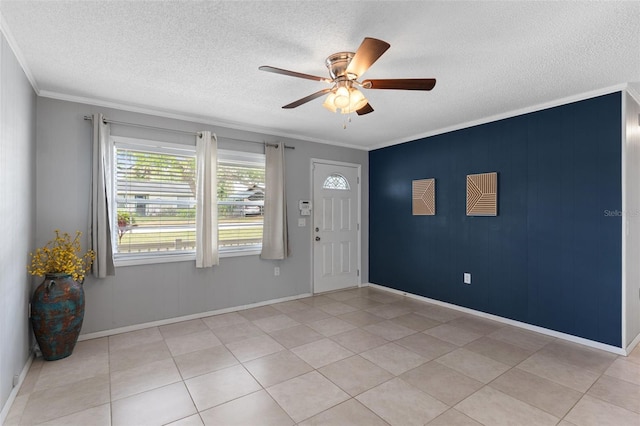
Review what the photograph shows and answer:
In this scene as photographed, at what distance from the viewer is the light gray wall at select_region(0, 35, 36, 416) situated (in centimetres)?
208

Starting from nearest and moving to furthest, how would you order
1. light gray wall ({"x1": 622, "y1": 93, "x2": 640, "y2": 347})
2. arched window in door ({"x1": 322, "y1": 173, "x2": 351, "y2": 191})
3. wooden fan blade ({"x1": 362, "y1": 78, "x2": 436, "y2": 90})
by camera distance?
wooden fan blade ({"x1": 362, "y1": 78, "x2": 436, "y2": 90}), light gray wall ({"x1": 622, "y1": 93, "x2": 640, "y2": 347}), arched window in door ({"x1": 322, "y1": 173, "x2": 351, "y2": 191})

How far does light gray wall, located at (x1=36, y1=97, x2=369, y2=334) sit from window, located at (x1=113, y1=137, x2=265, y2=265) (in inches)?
5.3

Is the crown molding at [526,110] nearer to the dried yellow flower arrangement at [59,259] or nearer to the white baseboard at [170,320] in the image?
the white baseboard at [170,320]

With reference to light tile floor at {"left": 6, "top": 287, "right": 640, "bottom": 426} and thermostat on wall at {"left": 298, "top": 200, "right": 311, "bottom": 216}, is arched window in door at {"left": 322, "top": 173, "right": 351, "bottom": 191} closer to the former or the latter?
thermostat on wall at {"left": 298, "top": 200, "right": 311, "bottom": 216}

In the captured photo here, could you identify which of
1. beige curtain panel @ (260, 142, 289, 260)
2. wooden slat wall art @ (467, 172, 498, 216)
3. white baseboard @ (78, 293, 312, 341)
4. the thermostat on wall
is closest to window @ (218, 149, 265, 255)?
beige curtain panel @ (260, 142, 289, 260)

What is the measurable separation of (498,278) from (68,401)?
4.25 metres

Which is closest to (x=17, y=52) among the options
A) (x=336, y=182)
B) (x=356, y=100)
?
(x=356, y=100)

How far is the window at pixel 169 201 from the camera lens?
355 centimetres

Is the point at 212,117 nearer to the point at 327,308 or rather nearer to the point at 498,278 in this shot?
the point at 327,308

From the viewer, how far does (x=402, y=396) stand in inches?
90.7

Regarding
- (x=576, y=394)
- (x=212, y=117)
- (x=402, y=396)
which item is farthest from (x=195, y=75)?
(x=576, y=394)

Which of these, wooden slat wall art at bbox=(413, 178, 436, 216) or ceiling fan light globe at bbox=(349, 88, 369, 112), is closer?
ceiling fan light globe at bbox=(349, 88, 369, 112)

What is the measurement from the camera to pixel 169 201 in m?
3.79

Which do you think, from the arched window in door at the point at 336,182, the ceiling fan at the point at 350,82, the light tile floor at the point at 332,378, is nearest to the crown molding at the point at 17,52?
the ceiling fan at the point at 350,82
